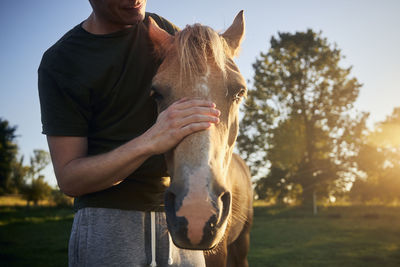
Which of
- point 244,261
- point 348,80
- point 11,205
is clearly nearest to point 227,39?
point 244,261

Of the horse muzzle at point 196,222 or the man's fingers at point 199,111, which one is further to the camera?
the man's fingers at point 199,111

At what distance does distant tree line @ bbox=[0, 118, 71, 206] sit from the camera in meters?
24.8

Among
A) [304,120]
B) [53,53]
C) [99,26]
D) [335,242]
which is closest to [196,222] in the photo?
[53,53]

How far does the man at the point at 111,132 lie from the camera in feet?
5.19

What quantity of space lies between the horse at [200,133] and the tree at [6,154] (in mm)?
36421

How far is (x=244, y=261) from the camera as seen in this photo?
479cm

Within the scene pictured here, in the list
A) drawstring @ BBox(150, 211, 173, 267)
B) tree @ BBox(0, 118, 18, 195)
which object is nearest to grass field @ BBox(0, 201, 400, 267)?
drawstring @ BBox(150, 211, 173, 267)

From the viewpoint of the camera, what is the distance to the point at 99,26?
6.52 feet

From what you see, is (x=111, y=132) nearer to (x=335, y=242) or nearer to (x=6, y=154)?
(x=335, y=242)

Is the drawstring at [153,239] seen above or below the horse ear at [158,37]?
below

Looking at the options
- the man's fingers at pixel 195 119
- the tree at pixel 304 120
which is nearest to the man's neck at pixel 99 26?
the man's fingers at pixel 195 119

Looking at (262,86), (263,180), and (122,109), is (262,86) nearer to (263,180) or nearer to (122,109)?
(263,180)

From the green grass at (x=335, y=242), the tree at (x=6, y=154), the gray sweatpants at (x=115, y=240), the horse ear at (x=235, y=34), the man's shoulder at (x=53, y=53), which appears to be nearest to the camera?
the gray sweatpants at (x=115, y=240)

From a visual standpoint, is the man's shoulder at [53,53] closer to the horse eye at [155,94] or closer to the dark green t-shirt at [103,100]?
the dark green t-shirt at [103,100]
